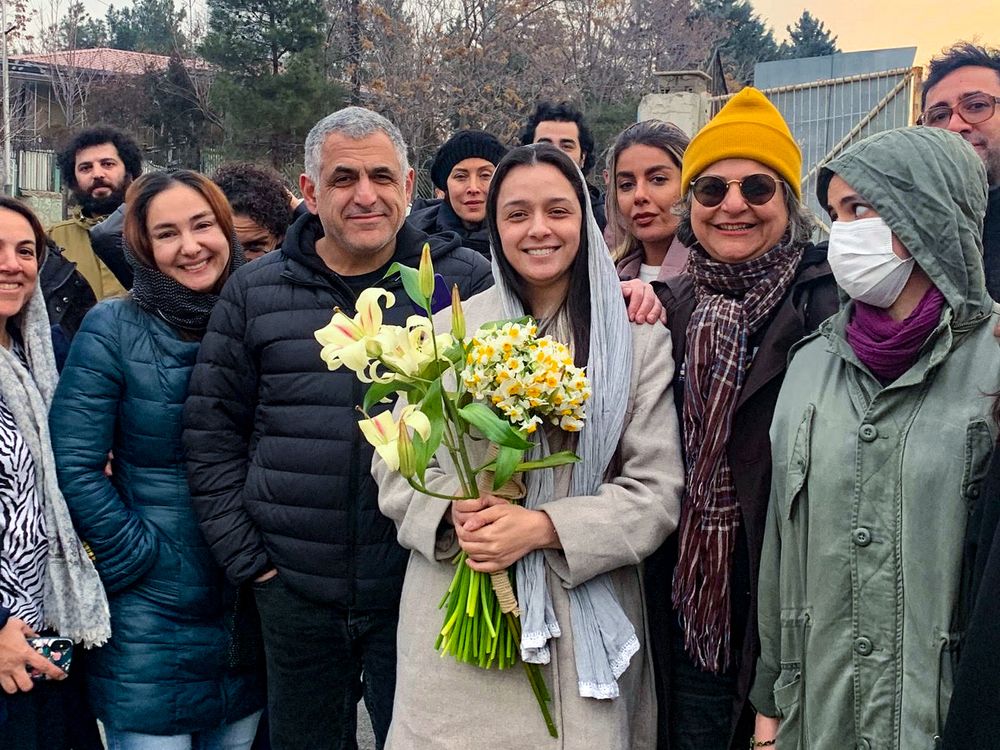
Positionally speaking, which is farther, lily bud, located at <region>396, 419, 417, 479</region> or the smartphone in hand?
the smartphone in hand

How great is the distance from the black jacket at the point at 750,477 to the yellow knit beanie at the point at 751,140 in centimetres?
28

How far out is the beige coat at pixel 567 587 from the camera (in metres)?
2.50

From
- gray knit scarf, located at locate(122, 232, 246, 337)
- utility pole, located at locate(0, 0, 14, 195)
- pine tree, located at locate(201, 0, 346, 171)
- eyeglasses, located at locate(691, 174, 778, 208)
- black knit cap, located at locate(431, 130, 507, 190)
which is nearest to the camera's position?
eyeglasses, located at locate(691, 174, 778, 208)

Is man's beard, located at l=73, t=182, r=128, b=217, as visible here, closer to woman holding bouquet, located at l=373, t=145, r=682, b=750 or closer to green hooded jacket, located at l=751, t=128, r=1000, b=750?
woman holding bouquet, located at l=373, t=145, r=682, b=750

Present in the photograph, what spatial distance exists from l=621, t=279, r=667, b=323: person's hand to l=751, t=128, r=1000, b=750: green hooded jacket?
0.55 metres

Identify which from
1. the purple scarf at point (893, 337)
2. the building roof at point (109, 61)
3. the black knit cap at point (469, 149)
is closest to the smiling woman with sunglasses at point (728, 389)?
the purple scarf at point (893, 337)

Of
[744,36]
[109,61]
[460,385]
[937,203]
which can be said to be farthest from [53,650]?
[744,36]

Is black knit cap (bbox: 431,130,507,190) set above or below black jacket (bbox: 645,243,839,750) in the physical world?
above

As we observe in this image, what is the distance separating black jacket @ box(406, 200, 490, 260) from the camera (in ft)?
17.6

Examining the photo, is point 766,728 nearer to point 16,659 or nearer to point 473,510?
point 473,510

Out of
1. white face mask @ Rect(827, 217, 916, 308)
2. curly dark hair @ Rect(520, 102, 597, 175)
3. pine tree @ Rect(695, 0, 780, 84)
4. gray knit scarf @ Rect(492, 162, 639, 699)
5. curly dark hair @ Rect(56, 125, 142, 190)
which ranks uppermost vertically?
pine tree @ Rect(695, 0, 780, 84)

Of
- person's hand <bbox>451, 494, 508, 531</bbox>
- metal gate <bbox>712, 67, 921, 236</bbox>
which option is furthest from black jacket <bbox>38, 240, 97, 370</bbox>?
metal gate <bbox>712, 67, 921, 236</bbox>

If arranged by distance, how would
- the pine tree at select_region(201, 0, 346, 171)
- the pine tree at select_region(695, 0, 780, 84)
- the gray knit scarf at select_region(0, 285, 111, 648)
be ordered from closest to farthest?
the gray knit scarf at select_region(0, 285, 111, 648) < the pine tree at select_region(201, 0, 346, 171) < the pine tree at select_region(695, 0, 780, 84)

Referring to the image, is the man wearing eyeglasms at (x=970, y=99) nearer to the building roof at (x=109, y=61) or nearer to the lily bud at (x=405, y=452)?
the lily bud at (x=405, y=452)
